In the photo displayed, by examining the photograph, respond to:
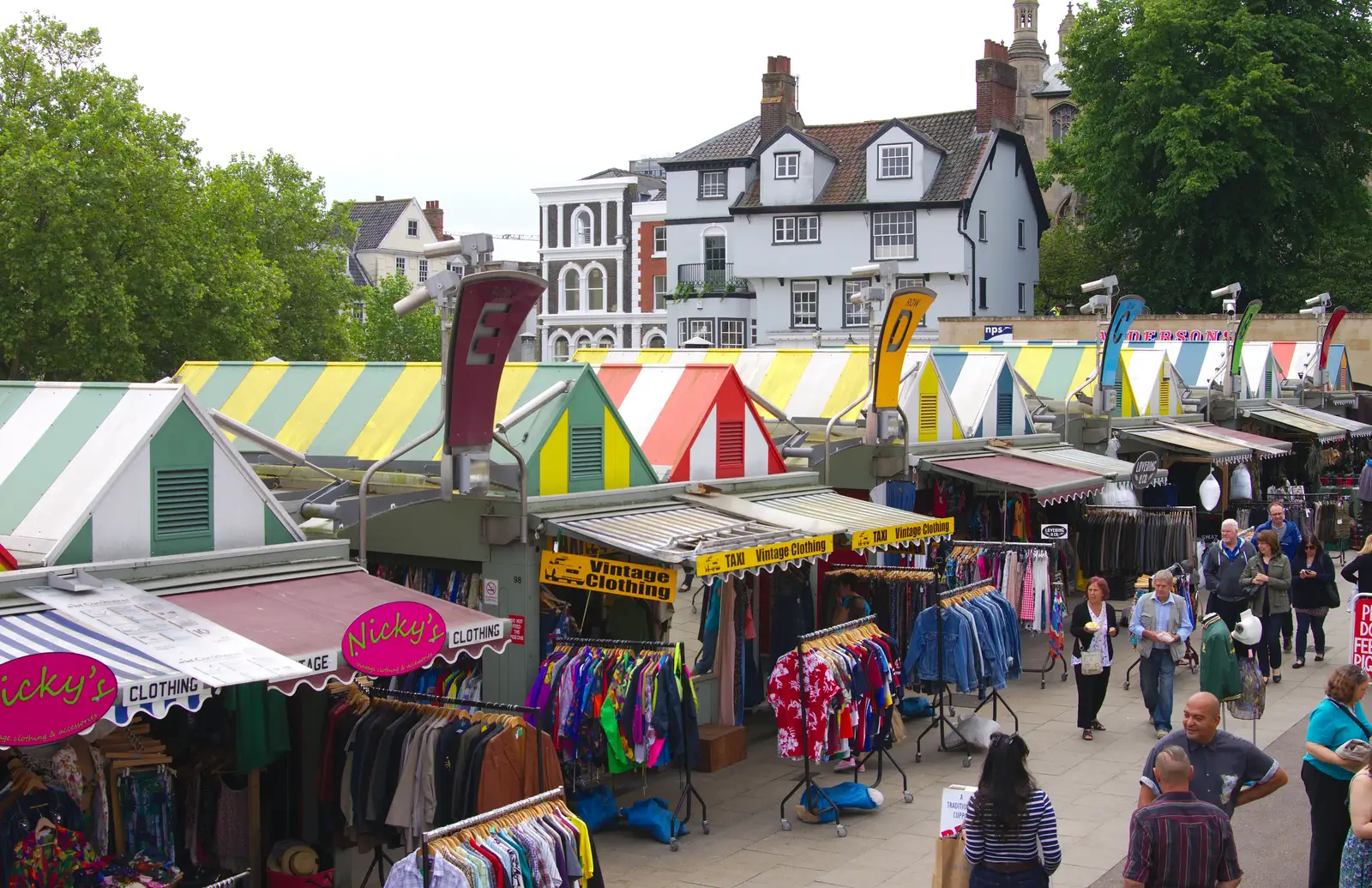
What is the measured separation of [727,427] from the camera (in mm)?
13289

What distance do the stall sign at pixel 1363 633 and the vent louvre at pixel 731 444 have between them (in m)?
5.44

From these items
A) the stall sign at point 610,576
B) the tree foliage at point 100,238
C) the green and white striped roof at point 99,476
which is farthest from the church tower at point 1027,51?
the green and white striped roof at point 99,476

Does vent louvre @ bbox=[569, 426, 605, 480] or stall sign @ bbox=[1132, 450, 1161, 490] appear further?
stall sign @ bbox=[1132, 450, 1161, 490]

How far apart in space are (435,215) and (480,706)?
72.6 metres

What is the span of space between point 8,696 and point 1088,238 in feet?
141

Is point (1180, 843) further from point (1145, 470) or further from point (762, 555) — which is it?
point (1145, 470)

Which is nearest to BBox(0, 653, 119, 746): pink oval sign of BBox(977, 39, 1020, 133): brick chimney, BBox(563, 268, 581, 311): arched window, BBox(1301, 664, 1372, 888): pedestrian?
BBox(1301, 664, 1372, 888): pedestrian

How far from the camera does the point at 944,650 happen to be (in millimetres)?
12125

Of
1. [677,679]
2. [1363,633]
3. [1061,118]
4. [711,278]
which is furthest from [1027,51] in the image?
[677,679]

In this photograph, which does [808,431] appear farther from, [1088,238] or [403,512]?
[1088,238]

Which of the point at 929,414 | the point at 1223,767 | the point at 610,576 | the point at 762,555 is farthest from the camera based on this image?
the point at 929,414

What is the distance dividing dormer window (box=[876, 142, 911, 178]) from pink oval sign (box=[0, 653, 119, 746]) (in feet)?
135

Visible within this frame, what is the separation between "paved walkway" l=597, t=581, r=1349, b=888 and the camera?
9555 millimetres

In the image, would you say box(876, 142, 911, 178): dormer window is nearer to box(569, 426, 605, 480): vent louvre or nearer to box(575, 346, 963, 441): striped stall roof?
box(575, 346, 963, 441): striped stall roof
